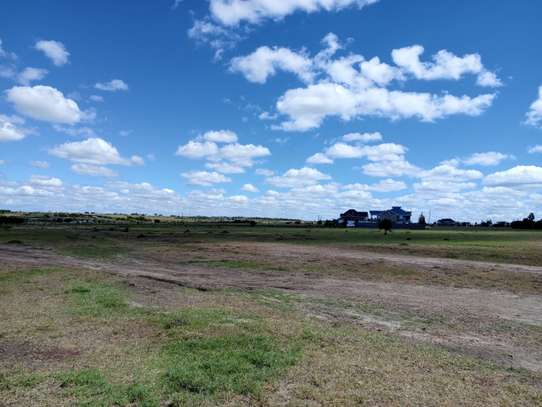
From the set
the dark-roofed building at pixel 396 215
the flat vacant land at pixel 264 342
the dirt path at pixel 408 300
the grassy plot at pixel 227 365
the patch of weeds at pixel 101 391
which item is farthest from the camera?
the dark-roofed building at pixel 396 215

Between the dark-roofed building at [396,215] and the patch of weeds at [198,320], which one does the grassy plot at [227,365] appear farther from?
the dark-roofed building at [396,215]

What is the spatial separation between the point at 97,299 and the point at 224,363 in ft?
24.6

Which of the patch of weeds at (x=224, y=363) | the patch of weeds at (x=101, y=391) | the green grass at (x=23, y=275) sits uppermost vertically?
the patch of weeds at (x=224, y=363)

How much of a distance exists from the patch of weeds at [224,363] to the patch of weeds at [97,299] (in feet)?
13.2

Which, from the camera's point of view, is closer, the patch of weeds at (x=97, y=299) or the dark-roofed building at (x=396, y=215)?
the patch of weeds at (x=97, y=299)

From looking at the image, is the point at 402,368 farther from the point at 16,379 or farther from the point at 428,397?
the point at 16,379

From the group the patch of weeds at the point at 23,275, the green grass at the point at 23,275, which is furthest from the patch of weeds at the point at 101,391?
the patch of weeds at the point at 23,275

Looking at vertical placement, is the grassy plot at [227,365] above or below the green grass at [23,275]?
above

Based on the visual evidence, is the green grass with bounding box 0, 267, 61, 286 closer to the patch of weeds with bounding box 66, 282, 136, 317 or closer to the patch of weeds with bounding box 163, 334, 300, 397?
the patch of weeds with bounding box 66, 282, 136, 317

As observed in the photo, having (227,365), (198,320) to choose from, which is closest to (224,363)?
(227,365)

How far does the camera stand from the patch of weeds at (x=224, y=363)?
21.7 ft

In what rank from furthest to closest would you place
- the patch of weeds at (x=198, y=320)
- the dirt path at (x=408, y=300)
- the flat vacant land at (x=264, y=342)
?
the patch of weeds at (x=198, y=320) < the dirt path at (x=408, y=300) < the flat vacant land at (x=264, y=342)

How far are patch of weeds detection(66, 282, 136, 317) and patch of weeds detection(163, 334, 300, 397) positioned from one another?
158 inches

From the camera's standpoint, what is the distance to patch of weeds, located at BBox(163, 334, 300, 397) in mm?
6621
